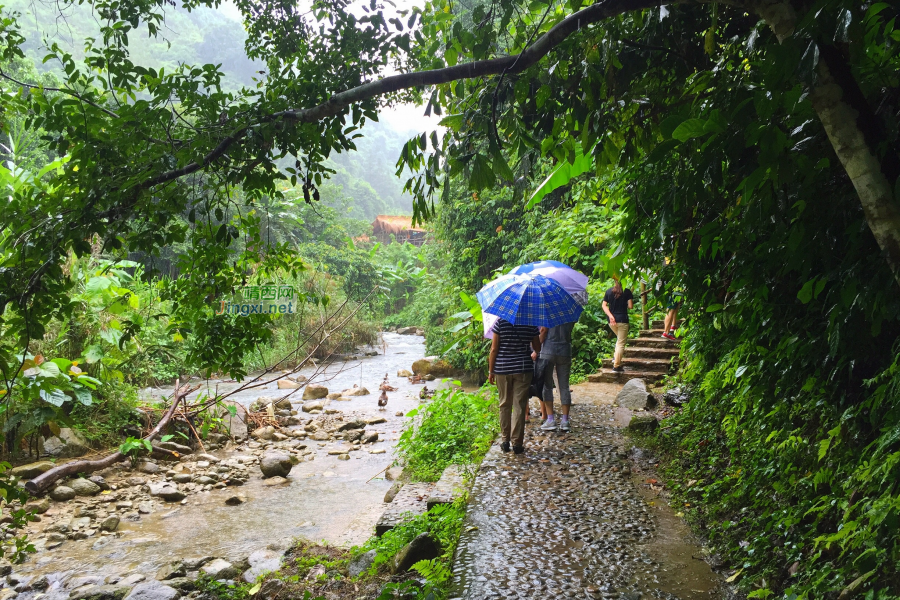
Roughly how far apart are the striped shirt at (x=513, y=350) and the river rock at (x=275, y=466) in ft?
16.0

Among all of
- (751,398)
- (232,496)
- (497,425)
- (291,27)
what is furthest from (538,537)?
(232,496)

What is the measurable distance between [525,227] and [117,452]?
984cm

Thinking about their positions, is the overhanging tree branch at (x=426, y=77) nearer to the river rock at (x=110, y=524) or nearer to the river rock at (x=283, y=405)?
the river rock at (x=110, y=524)

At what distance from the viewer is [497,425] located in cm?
709

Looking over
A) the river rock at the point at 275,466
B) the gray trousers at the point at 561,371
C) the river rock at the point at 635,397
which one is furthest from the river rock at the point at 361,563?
the river rock at the point at 275,466

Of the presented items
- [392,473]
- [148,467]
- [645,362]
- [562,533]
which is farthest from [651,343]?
[148,467]

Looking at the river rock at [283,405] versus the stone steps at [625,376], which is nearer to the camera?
the stone steps at [625,376]

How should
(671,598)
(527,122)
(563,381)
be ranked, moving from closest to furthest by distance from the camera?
1. (671,598)
2. (527,122)
3. (563,381)

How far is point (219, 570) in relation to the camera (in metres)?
5.29

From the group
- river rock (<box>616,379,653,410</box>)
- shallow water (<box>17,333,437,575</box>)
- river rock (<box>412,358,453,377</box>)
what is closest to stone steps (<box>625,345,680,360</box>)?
river rock (<box>616,379,653,410</box>)

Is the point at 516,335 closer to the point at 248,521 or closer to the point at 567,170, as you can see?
the point at 567,170

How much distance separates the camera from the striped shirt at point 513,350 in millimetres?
5570

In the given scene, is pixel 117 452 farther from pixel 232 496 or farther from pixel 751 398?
pixel 751 398

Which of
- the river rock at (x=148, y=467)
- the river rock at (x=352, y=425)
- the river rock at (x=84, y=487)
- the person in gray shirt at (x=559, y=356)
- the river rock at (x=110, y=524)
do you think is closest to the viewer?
the person in gray shirt at (x=559, y=356)
